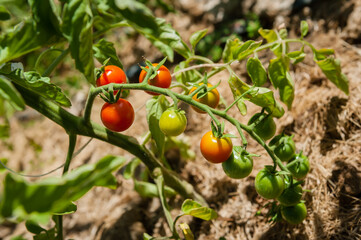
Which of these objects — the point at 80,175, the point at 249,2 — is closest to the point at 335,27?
the point at 249,2

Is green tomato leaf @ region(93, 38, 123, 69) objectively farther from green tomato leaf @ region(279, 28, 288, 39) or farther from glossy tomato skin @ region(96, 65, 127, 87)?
green tomato leaf @ region(279, 28, 288, 39)

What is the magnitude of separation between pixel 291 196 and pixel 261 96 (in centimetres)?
35

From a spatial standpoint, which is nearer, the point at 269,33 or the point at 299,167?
the point at 299,167

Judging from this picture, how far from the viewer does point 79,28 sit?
0.83m

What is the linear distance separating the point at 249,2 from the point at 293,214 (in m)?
1.68

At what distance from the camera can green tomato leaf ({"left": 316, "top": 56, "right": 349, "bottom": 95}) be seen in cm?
121

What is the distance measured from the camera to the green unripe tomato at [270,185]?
1.00 meters

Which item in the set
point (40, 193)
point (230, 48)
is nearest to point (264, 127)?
point (230, 48)

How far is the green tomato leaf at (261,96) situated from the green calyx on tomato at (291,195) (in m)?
0.26

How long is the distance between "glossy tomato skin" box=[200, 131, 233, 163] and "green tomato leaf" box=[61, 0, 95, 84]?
0.44 metres

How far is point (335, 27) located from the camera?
6.25 feet

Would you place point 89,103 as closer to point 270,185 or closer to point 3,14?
point 3,14

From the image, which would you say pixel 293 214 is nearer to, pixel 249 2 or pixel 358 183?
pixel 358 183

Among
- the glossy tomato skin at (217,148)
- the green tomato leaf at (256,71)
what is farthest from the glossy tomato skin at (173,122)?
the green tomato leaf at (256,71)
